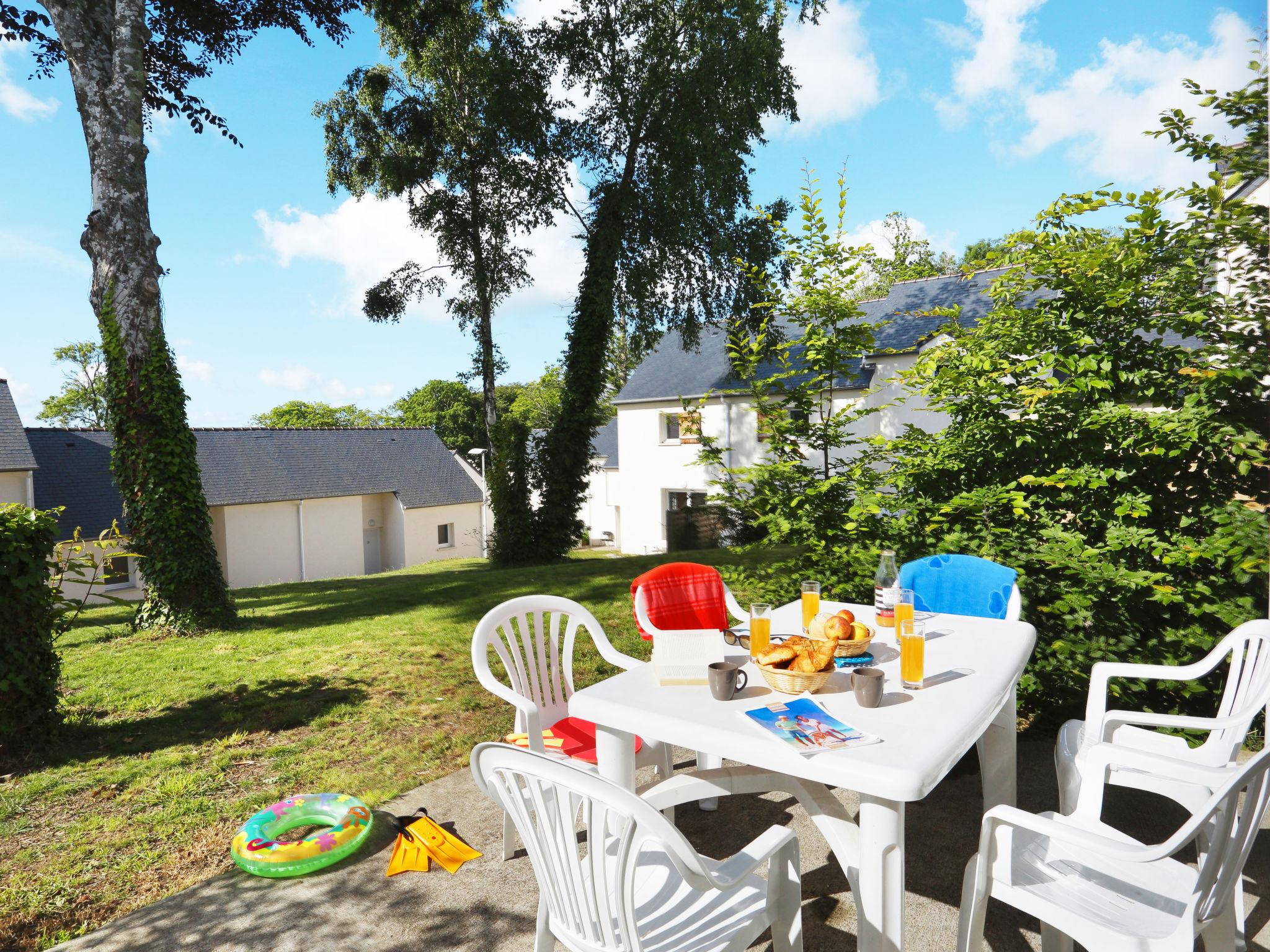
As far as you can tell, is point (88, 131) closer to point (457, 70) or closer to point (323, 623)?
point (323, 623)

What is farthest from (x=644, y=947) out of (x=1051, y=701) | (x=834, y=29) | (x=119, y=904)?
(x=834, y=29)

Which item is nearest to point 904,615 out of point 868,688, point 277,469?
point 868,688

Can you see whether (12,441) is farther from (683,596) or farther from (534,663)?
(683,596)

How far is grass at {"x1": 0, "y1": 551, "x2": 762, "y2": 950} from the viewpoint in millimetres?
2896

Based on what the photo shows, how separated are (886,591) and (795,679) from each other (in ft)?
2.67

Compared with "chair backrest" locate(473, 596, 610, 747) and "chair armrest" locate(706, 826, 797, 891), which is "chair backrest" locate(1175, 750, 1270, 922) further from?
"chair backrest" locate(473, 596, 610, 747)

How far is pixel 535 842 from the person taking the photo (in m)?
1.62

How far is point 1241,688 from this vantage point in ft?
8.25

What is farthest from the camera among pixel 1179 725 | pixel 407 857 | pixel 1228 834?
pixel 407 857

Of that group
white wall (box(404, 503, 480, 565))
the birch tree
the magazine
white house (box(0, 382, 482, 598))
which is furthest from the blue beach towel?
white wall (box(404, 503, 480, 565))

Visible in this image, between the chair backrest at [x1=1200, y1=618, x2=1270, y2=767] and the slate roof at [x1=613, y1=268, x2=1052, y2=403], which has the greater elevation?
the slate roof at [x1=613, y1=268, x2=1052, y2=403]

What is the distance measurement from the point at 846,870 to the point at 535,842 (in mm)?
951

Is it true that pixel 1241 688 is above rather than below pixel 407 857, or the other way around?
above

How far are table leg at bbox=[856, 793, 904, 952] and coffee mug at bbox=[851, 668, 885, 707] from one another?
337mm
